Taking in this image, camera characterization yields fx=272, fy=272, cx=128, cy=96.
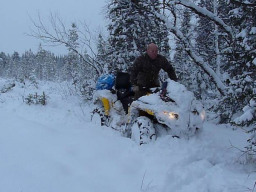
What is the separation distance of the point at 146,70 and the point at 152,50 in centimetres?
49

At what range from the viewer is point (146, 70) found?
6.47 metres

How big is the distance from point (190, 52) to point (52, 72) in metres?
84.7

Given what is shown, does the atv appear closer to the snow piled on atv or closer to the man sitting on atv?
the snow piled on atv

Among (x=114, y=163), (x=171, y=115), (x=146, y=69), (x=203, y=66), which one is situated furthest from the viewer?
(x=203, y=66)

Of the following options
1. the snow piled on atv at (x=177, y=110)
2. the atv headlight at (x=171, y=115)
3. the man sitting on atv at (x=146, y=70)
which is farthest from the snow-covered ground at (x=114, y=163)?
the man sitting on atv at (x=146, y=70)

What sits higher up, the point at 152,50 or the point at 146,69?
the point at 152,50

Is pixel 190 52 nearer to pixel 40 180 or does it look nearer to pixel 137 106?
pixel 137 106

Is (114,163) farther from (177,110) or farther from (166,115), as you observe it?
(177,110)

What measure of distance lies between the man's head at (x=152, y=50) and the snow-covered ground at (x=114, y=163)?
81.8 inches

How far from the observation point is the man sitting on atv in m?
6.39

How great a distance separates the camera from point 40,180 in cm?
342

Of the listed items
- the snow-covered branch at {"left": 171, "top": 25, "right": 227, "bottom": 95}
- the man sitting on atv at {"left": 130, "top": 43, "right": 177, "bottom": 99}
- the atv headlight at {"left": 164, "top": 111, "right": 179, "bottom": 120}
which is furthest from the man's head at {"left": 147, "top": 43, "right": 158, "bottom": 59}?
the snow-covered branch at {"left": 171, "top": 25, "right": 227, "bottom": 95}

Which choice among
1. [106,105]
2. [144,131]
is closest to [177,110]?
[144,131]

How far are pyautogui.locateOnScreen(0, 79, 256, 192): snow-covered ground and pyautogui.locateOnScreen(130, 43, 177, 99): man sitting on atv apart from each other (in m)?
1.38
